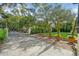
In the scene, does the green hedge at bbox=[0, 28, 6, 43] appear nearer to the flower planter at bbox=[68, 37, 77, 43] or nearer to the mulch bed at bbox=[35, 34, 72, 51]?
the mulch bed at bbox=[35, 34, 72, 51]

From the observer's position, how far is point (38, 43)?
5.90 feet

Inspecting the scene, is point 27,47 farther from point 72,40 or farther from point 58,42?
point 72,40

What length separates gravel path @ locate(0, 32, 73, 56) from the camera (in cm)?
177

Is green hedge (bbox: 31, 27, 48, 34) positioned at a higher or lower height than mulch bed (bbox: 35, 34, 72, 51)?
higher

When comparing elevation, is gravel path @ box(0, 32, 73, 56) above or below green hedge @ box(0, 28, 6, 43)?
below

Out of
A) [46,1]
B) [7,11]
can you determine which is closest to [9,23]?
[7,11]

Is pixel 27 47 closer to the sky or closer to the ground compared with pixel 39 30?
closer to the ground

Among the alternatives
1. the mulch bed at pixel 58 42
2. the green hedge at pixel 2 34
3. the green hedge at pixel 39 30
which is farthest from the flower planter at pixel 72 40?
the green hedge at pixel 2 34

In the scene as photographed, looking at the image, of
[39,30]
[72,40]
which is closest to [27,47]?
[39,30]

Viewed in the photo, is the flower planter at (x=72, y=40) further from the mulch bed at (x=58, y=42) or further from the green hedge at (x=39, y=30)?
the green hedge at (x=39, y=30)

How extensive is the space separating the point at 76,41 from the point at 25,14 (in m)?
0.43

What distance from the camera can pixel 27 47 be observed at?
179 centimetres

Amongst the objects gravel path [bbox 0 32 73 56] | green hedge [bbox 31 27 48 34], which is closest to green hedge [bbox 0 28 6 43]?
gravel path [bbox 0 32 73 56]

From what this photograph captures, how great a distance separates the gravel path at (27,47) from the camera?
69.8 inches
